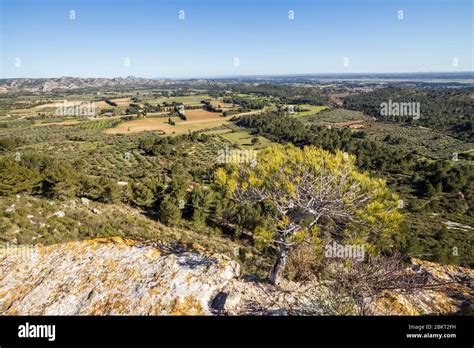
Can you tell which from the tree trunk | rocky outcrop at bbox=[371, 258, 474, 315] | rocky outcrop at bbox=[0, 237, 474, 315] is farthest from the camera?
the tree trunk

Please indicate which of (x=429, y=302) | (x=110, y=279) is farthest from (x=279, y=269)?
(x=110, y=279)

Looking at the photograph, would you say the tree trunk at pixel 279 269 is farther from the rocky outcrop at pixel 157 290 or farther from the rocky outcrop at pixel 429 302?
the rocky outcrop at pixel 429 302

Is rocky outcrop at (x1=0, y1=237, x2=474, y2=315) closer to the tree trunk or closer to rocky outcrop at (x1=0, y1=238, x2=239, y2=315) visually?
rocky outcrop at (x1=0, y1=238, x2=239, y2=315)

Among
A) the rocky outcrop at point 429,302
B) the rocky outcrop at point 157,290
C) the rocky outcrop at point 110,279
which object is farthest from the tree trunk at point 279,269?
the rocky outcrop at point 429,302

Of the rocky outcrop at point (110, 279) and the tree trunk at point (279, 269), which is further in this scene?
the tree trunk at point (279, 269)

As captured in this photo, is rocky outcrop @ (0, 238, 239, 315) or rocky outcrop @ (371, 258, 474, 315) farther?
rocky outcrop @ (371, 258, 474, 315)

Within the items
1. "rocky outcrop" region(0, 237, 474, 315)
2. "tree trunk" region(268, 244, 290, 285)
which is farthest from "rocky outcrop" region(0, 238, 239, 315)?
"tree trunk" region(268, 244, 290, 285)
